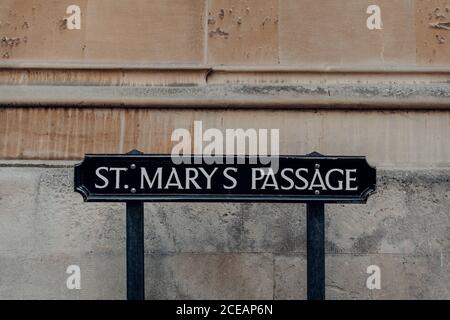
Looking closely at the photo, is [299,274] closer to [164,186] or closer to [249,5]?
[164,186]

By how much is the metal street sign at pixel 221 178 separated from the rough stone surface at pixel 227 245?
1.24 meters

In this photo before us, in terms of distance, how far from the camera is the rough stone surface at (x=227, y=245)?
19.6ft

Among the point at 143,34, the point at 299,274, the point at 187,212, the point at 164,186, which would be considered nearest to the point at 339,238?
the point at 299,274

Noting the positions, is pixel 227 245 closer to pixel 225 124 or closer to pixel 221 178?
pixel 225 124

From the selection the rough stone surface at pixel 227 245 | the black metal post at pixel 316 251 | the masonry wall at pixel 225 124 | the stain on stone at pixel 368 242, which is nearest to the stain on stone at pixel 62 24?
the masonry wall at pixel 225 124

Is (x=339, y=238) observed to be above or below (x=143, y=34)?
below

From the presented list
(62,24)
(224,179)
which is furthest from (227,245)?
(62,24)

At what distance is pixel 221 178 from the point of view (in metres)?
4.77

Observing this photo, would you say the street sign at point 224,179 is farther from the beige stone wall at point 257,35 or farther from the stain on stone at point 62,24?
the stain on stone at point 62,24

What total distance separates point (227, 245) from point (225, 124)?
1.07m

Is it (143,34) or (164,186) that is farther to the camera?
(143,34)

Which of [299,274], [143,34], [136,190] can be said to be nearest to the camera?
[136,190]

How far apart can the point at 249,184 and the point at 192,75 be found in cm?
181

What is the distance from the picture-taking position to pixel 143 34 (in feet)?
20.9
